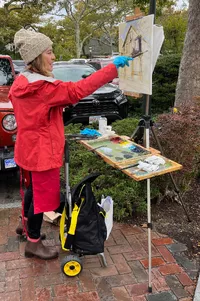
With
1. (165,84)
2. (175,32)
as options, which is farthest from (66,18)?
(165,84)

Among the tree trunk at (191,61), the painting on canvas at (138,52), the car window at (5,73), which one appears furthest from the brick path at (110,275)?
the tree trunk at (191,61)

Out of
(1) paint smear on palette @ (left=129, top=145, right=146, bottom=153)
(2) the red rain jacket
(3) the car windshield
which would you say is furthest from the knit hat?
(3) the car windshield

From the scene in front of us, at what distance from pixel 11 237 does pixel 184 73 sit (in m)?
4.53

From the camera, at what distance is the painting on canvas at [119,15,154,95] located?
2588 millimetres

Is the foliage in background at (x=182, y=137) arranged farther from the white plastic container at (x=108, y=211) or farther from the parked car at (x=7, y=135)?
the parked car at (x=7, y=135)

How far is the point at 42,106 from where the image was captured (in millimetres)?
2512

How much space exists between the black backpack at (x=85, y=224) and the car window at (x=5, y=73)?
3.15 m

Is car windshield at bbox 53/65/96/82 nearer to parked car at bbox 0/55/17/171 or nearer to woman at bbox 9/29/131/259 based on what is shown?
parked car at bbox 0/55/17/171

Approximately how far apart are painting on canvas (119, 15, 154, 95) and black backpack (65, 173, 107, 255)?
865 mm

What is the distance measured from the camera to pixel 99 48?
51250 mm

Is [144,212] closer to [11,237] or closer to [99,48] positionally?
[11,237]

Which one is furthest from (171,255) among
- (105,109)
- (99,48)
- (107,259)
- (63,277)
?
(99,48)

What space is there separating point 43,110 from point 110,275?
155 centimetres

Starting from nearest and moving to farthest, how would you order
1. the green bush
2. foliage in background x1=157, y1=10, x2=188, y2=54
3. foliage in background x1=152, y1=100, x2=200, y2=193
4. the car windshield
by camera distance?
foliage in background x1=152, y1=100, x2=200, y2=193 < the car windshield < the green bush < foliage in background x1=157, y1=10, x2=188, y2=54
